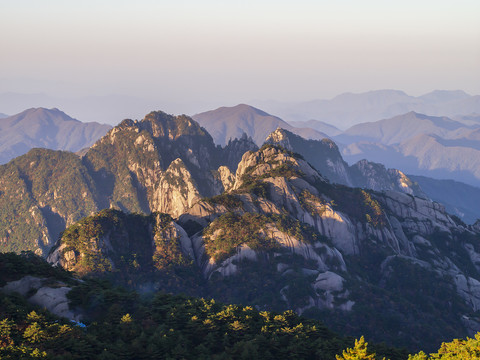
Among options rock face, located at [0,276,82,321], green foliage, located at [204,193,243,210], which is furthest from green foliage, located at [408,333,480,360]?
green foliage, located at [204,193,243,210]

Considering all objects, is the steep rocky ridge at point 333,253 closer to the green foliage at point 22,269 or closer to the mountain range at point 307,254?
the mountain range at point 307,254

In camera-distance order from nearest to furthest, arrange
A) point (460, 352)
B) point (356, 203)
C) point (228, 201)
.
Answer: point (460, 352) < point (228, 201) < point (356, 203)

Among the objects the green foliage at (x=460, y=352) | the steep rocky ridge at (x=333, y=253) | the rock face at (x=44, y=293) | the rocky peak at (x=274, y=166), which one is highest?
the green foliage at (x=460, y=352)

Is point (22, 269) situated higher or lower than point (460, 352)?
lower

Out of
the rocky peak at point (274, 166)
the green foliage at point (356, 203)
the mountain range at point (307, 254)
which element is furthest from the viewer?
the rocky peak at point (274, 166)

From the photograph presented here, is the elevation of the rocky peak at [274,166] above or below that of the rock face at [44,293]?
below

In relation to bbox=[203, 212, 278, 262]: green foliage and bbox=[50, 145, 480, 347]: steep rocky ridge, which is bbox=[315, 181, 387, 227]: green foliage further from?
bbox=[203, 212, 278, 262]: green foliage

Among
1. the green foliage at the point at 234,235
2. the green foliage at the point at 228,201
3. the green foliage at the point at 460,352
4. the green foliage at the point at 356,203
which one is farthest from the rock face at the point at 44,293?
the green foliage at the point at 356,203

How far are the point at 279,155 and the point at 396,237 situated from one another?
38.9m

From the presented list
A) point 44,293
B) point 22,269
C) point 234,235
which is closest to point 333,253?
point 234,235

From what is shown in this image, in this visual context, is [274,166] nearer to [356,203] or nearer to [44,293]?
[356,203]

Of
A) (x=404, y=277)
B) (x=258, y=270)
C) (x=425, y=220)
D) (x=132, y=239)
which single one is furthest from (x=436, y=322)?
(x=132, y=239)

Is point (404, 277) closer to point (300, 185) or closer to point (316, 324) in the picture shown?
point (300, 185)

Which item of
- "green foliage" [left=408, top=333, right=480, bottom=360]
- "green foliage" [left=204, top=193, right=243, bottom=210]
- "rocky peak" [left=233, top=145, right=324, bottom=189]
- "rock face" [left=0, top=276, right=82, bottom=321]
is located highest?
"green foliage" [left=408, top=333, right=480, bottom=360]
